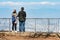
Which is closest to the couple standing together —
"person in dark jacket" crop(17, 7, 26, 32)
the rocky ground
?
"person in dark jacket" crop(17, 7, 26, 32)

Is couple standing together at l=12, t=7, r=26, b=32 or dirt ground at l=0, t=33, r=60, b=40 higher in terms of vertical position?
couple standing together at l=12, t=7, r=26, b=32

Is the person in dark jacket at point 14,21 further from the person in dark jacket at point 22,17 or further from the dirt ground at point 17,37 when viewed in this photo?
the dirt ground at point 17,37

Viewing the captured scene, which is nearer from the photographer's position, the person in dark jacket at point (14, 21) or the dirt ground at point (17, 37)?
the person in dark jacket at point (14, 21)

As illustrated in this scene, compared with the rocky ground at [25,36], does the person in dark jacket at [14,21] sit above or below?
above

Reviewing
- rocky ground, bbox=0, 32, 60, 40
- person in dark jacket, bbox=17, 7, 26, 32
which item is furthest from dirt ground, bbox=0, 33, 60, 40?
person in dark jacket, bbox=17, 7, 26, 32

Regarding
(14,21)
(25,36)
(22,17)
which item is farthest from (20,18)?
(25,36)

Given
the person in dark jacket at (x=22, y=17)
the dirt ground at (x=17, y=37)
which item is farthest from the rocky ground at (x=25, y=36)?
the person in dark jacket at (x=22, y=17)

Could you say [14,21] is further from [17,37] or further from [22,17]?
[17,37]

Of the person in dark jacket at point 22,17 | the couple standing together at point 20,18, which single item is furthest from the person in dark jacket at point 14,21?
the person in dark jacket at point 22,17

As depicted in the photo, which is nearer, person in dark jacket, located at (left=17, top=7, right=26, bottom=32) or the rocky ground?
person in dark jacket, located at (left=17, top=7, right=26, bottom=32)

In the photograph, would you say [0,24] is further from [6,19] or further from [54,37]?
[54,37]

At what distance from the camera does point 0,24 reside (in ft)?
129

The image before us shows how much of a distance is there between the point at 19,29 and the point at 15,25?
64 centimetres

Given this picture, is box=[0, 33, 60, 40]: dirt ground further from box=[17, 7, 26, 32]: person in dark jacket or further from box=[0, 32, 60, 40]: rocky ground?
box=[17, 7, 26, 32]: person in dark jacket
